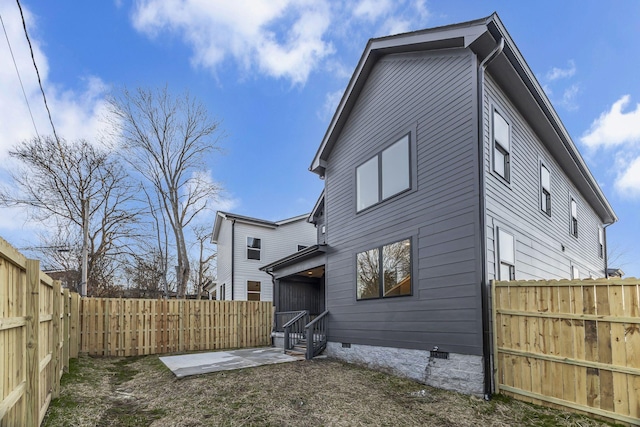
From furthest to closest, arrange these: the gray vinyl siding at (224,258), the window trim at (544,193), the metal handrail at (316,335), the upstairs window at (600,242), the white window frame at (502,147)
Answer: the gray vinyl siding at (224,258), the upstairs window at (600,242), the metal handrail at (316,335), the window trim at (544,193), the white window frame at (502,147)

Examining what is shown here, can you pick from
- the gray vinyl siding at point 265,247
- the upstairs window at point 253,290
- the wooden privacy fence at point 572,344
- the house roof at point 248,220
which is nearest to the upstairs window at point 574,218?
the wooden privacy fence at point 572,344

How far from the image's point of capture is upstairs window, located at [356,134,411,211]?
810 centimetres

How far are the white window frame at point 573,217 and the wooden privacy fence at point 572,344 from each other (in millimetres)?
6585

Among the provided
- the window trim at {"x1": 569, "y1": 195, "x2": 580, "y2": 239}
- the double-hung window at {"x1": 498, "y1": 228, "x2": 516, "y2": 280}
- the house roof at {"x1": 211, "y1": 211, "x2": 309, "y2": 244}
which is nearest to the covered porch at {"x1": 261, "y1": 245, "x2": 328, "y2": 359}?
the double-hung window at {"x1": 498, "y1": 228, "x2": 516, "y2": 280}

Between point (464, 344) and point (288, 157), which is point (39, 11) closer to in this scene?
point (464, 344)

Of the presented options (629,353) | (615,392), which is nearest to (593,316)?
(629,353)

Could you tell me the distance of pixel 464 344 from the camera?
20.1 feet

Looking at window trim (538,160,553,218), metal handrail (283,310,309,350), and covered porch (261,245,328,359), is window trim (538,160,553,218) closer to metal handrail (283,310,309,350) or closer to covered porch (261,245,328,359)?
covered porch (261,245,328,359)

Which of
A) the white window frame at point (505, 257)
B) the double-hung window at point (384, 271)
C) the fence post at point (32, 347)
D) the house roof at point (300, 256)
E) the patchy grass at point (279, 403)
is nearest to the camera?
the fence post at point (32, 347)

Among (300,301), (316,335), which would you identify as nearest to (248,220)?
(300,301)

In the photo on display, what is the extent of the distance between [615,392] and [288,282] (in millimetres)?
11465

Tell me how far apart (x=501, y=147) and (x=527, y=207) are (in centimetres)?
168

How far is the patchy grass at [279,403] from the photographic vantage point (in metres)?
4.93

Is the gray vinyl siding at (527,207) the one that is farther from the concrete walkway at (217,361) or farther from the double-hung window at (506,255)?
the concrete walkway at (217,361)
